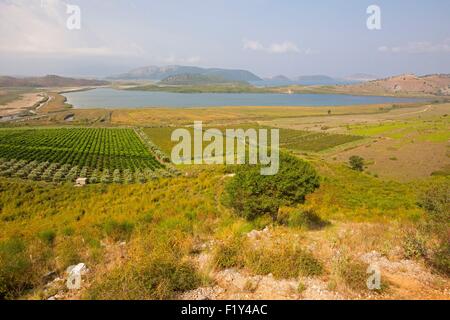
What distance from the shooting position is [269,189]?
12898mm

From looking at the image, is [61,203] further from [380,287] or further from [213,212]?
[380,287]

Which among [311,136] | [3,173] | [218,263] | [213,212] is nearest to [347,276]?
[218,263]

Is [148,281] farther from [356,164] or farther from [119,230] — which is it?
[356,164]

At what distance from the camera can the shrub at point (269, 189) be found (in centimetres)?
1269

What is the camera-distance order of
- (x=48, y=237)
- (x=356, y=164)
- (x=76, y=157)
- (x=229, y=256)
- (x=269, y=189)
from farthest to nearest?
1. (x=76, y=157)
2. (x=356, y=164)
3. (x=269, y=189)
4. (x=48, y=237)
5. (x=229, y=256)

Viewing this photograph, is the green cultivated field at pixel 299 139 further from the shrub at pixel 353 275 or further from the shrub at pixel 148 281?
the shrub at pixel 353 275

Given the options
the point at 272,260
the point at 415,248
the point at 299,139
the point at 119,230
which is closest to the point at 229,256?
the point at 272,260

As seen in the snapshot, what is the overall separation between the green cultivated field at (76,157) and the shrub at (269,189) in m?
28.4

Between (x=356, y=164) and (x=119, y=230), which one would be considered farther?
(x=356, y=164)

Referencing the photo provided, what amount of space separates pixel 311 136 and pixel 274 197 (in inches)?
3075

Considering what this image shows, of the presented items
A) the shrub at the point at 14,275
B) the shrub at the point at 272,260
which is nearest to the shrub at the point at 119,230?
the shrub at the point at 14,275

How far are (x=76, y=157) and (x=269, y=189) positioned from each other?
158ft

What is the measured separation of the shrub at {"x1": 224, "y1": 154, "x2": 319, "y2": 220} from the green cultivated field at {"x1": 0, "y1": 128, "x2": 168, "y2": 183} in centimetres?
2839

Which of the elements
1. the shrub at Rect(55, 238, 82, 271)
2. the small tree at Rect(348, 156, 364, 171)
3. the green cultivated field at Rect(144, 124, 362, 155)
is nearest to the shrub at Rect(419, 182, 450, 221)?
the shrub at Rect(55, 238, 82, 271)
